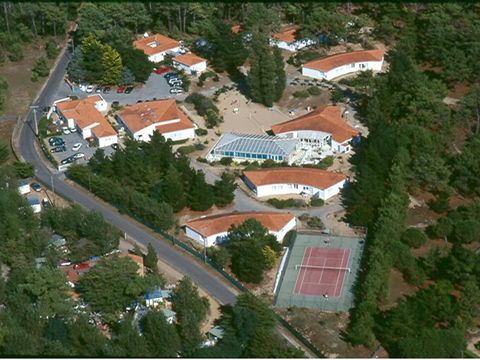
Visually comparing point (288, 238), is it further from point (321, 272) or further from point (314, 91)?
point (314, 91)

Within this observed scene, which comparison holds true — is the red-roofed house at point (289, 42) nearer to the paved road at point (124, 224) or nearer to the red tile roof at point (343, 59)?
the red tile roof at point (343, 59)

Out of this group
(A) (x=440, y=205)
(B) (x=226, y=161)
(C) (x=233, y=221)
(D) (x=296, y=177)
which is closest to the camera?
(C) (x=233, y=221)

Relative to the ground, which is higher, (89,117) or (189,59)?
(89,117)

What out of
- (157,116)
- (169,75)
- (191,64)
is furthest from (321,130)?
(169,75)

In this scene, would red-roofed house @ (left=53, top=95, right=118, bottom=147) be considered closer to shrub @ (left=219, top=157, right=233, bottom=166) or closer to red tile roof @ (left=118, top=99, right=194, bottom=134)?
red tile roof @ (left=118, top=99, right=194, bottom=134)

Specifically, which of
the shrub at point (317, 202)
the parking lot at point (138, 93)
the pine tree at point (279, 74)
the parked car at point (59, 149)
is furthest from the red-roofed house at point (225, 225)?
the parking lot at point (138, 93)

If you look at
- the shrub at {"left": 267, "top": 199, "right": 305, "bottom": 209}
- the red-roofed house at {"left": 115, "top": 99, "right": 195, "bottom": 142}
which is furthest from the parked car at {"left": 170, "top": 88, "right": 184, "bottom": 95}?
the shrub at {"left": 267, "top": 199, "right": 305, "bottom": 209}

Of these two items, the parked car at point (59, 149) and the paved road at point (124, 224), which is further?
the parked car at point (59, 149)
